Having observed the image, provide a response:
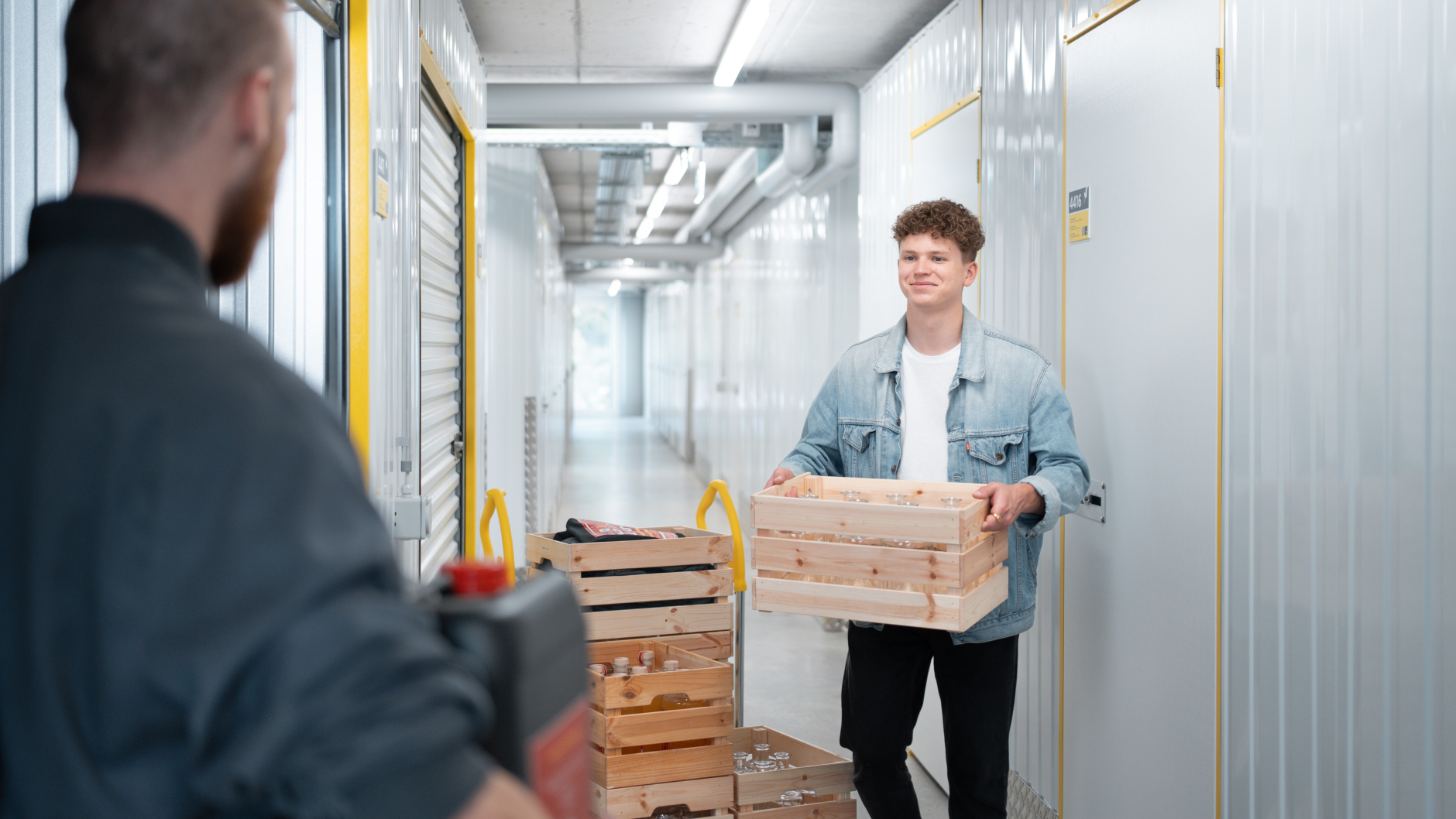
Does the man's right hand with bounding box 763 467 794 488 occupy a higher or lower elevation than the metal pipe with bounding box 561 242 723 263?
lower

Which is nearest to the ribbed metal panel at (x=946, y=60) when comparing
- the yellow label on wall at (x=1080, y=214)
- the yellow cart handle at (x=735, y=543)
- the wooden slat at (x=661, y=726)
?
the yellow label on wall at (x=1080, y=214)

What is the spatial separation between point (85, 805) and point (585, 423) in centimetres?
2366

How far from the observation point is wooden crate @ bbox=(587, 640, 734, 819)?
2537mm

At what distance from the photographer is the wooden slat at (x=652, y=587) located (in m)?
2.71

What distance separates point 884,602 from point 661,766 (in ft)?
2.78

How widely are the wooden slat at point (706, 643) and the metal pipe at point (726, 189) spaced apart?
190 inches

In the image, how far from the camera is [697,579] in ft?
9.19

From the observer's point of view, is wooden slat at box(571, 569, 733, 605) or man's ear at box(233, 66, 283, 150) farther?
wooden slat at box(571, 569, 733, 605)

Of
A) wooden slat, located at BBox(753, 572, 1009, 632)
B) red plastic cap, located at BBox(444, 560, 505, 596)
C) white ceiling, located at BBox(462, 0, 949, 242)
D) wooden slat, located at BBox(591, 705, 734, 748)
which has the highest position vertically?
white ceiling, located at BBox(462, 0, 949, 242)

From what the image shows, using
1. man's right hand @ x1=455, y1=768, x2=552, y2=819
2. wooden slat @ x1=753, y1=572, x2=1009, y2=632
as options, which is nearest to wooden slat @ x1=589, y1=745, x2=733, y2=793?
wooden slat @ x1=753, y1=572, x2=1009, y2=632

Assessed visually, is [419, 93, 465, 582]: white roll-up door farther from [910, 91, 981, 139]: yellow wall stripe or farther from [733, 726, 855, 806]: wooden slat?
[910, 91, 981, 139]: yellow wall stripe

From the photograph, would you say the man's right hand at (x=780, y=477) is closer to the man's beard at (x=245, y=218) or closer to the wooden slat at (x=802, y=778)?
the wooden slat at (x=802, y=778)

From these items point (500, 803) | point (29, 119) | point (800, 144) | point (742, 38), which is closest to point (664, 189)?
point (800, 144)

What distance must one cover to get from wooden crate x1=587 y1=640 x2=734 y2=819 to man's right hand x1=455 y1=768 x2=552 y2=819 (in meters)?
1.87
